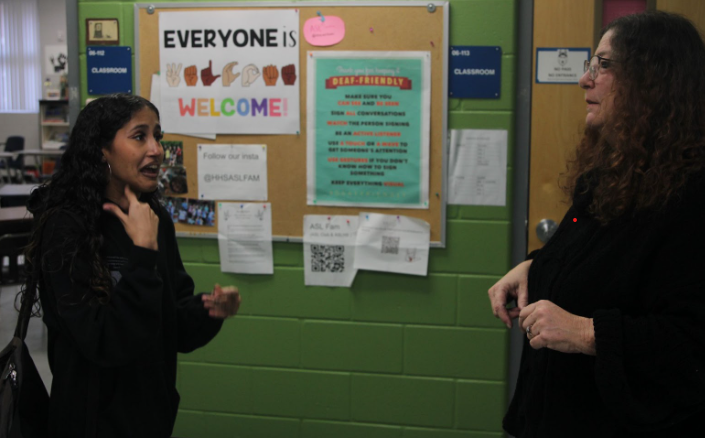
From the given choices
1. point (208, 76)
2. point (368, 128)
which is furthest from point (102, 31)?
point (368, 128)

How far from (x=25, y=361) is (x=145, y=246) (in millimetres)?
396

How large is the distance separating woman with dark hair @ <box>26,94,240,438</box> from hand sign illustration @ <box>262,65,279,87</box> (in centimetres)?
99

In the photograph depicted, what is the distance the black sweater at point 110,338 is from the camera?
1291 millimetres

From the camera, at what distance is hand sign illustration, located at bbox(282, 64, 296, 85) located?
2477 mm

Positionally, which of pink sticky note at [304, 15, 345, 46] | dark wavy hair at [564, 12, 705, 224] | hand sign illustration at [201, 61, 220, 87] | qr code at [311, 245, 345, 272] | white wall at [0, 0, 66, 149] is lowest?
qr code at [311, 245, 345, 272]

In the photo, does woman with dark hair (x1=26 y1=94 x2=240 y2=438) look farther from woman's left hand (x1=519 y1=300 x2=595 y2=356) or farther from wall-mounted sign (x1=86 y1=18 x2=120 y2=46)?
wall-mounted sign (x1=86 y1=18 x2=120 y2=46)

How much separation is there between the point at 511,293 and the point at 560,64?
1259 millimetres

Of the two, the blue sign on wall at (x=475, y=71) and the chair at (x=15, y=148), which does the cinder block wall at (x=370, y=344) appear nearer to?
the blue sign on wall at (x=475, y=71)

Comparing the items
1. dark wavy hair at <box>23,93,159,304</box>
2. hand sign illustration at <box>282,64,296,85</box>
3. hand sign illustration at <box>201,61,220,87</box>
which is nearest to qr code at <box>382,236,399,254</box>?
hand sign illustration at <box>282,64,296,85</box>

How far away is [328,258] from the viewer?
8.33 ft

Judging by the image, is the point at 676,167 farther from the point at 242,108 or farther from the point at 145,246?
the point at 242,108

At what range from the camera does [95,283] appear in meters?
1.32

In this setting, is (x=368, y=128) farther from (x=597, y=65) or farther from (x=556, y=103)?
(x=597, y=65)

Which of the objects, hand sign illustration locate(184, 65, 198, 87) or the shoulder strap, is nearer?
the shoulder strap
